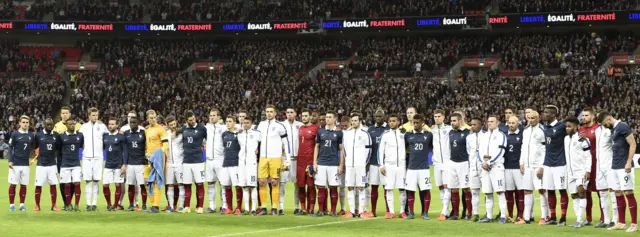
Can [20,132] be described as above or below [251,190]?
above

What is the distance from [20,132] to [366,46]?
43162mm

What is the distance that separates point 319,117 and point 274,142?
1.39m

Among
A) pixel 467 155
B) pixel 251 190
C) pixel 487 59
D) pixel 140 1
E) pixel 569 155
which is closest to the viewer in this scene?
pixel 569 155

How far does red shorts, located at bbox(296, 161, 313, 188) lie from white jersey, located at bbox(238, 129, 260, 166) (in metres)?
1.00

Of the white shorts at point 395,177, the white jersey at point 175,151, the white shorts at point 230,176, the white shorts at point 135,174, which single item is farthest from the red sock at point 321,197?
the white shorts at point 135,174

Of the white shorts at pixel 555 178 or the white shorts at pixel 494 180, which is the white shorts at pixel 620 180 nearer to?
the white shorts at pixel 555 178

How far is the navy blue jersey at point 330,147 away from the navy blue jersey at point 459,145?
8.43 feet

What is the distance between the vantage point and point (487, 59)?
193ft

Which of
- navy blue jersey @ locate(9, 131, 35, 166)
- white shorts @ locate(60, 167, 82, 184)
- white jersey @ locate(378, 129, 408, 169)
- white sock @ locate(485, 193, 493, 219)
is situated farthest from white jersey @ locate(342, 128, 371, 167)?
navy blue jersey @ locate(9, 131, 35, 166)

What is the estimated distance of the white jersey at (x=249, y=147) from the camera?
2064 cm

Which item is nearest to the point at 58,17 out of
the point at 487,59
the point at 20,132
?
the point at 487,59

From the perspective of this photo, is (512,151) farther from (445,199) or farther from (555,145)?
(445,199)

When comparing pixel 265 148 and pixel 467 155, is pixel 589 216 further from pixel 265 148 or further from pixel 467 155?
pixel 265 148

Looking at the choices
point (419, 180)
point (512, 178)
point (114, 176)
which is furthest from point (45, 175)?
point (512, 178)
